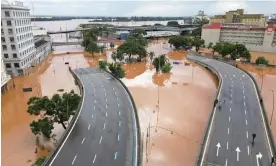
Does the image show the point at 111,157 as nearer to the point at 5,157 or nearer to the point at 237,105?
the point at 5,157

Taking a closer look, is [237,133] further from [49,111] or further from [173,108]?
[49,111]

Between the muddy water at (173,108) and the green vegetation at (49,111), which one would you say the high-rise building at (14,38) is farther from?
the green vegetation at (49,111)

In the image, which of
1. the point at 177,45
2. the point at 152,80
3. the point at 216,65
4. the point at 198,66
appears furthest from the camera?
the point at 177,45

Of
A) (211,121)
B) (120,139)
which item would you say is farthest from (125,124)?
(211,121)

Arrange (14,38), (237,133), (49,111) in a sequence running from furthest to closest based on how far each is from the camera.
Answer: (14,38)
(49,111)
(237,133)

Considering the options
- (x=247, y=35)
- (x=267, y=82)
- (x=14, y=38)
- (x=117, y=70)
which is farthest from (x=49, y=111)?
(x=247, y=35)

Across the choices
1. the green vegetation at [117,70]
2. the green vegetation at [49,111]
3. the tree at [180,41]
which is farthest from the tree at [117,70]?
the tree at [180,41]
